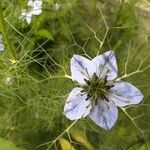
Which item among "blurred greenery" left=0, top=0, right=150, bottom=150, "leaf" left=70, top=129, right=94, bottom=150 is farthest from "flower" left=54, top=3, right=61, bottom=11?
"leaf" left=70, top=129, right=94, bottom=150

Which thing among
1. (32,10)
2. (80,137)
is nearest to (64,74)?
(80,137)

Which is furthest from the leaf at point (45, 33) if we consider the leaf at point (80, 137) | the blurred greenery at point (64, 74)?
the leaf at point (80, 137)

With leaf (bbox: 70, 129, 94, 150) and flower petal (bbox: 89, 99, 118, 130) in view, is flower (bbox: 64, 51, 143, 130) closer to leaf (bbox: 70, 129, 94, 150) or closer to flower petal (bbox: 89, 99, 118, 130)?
flower petal (bbox: 89, 99, 118, 130)

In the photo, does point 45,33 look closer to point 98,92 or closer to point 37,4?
point 37,4

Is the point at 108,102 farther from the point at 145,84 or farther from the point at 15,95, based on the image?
the point at 15,95

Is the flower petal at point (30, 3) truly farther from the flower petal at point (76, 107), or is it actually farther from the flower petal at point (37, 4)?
the flower petal at point (76, 107)
